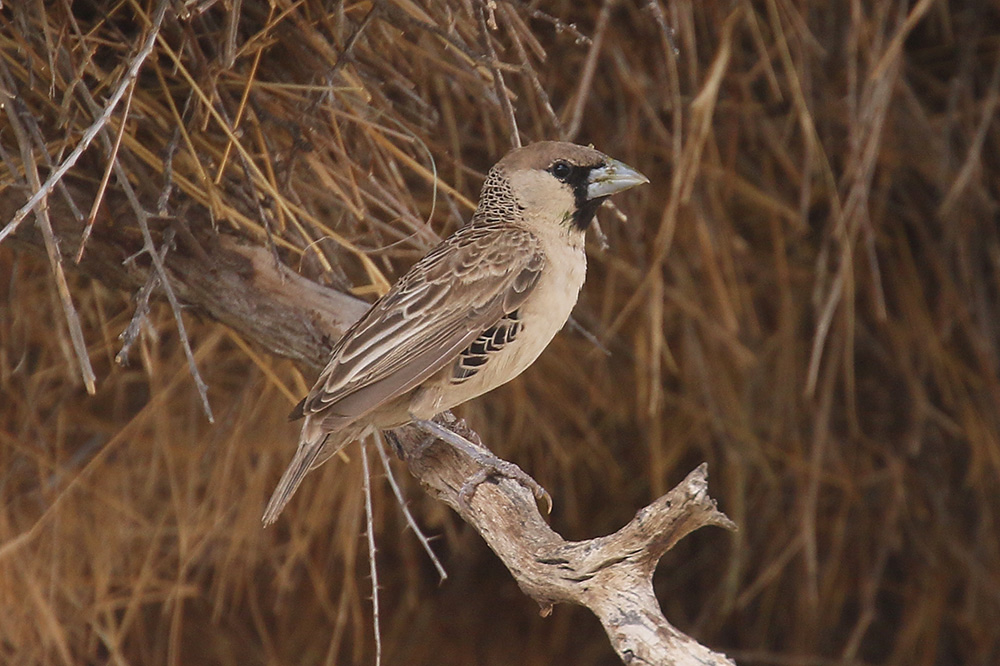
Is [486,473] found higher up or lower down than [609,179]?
lower down

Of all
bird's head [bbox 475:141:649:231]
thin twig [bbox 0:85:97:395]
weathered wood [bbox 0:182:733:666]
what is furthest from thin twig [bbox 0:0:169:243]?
bird's head [bbox 475:141:649:231]

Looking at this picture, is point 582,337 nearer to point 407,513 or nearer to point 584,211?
point 584,211

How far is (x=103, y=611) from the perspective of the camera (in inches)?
116

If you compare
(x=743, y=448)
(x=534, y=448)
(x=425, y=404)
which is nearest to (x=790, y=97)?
(x=743, y=448)

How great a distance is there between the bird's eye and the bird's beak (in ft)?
0.11

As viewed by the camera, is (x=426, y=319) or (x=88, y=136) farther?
(x=426, y=319)

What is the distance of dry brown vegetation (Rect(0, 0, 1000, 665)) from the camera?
2016 mm

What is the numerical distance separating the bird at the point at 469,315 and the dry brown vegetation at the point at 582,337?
0.58ft

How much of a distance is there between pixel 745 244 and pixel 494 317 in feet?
4.44

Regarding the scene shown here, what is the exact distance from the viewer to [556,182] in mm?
1858

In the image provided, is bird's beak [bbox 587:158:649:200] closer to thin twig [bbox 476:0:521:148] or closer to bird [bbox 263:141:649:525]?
bird [bbox 263:141:649:525]

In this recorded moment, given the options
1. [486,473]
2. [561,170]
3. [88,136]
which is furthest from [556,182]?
[88,136]

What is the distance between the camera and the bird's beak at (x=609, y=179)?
1795 mm

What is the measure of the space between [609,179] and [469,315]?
0.28m
